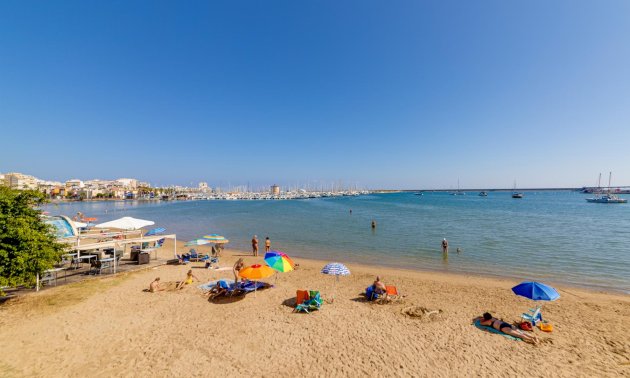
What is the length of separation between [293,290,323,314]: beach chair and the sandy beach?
0.94ft

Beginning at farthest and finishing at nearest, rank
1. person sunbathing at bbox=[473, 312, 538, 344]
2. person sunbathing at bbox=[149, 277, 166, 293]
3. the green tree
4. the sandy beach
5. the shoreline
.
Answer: the shoreline → person sunbathing at bbox=[149, 277, 166, 293] → the green tree → person sunbathing at bbox=[473, 312, 538, 344] → the sandy beach

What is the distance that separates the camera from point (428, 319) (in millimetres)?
8297

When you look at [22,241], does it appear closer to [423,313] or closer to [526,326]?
[423,313]

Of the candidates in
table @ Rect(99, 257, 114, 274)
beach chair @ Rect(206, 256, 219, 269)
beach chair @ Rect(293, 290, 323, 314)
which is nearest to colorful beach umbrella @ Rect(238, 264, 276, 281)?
beach chair @ Rect(293, 290, 323, 314)

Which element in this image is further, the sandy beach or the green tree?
the green tree

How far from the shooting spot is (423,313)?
874 cm

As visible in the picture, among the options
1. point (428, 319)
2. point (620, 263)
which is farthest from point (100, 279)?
point (620, 263)

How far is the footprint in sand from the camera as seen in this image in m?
8.38

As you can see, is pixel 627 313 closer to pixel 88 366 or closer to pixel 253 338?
pixel 253 338

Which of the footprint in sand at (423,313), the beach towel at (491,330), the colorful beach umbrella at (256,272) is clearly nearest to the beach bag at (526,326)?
the beach towel at (491,330)

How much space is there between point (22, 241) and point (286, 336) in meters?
9.05

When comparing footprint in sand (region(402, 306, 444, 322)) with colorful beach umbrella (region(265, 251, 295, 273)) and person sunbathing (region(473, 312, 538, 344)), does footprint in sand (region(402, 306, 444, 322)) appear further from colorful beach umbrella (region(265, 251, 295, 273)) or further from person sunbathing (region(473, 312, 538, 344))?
colorful beach umbrella (region(265, 251, 295, 273))

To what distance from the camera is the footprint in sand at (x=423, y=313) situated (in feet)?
27.5

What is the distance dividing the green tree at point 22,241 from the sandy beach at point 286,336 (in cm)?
115
